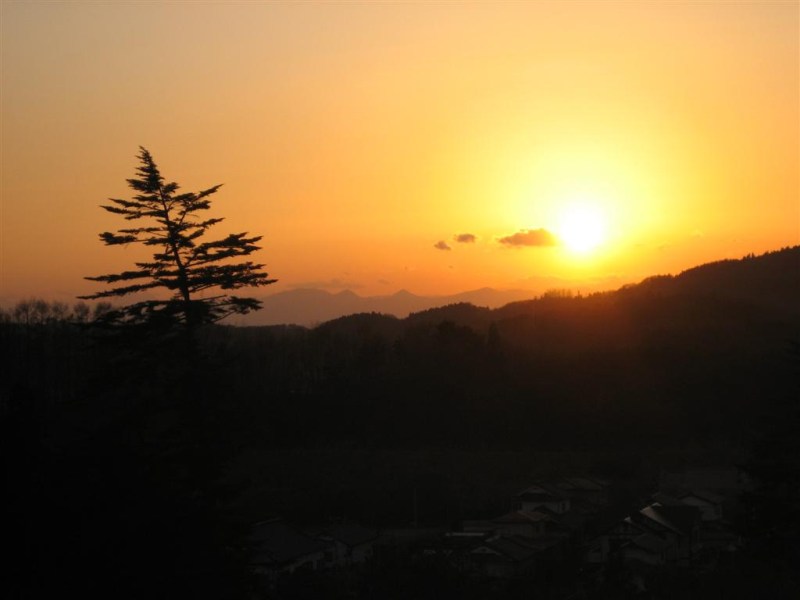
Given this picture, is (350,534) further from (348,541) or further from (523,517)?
(523,517)

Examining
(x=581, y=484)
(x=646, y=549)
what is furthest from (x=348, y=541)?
(x=581, y=484)

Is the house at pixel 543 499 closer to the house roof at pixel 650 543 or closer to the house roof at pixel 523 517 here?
the house roof at pixel 523 517

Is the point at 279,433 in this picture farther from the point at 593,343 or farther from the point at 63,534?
the point at 63,534

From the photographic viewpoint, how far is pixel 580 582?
1280 cm

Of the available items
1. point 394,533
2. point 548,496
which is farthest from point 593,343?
point 394,533

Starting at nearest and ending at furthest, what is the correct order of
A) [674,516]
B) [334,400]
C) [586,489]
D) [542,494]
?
[674,516], [542,494], [586,489], [334,400]

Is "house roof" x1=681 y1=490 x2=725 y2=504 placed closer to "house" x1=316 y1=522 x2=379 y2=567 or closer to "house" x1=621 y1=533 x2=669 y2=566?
"house" x1=621 y1=533 x2=669 y2=566

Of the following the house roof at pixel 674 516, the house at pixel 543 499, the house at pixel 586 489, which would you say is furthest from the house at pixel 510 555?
the house at pixel 586 489

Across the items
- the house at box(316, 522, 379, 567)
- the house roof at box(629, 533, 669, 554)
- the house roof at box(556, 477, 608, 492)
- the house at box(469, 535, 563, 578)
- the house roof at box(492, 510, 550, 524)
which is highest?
the house at box(469, 535, 563, 578)

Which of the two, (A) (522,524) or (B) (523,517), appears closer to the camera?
(A) (522,524)

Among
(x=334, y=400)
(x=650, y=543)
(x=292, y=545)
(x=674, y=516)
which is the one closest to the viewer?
(x=650, y=543)

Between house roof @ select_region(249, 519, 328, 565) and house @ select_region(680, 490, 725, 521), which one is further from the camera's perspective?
house @ select_region(680, 490, 725, 521)

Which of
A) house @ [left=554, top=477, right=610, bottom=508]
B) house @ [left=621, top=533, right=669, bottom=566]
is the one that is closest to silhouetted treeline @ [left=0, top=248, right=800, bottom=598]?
house @ [left=621, top=533, right=669, bottom=566]

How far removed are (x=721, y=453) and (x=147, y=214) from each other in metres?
27.9
